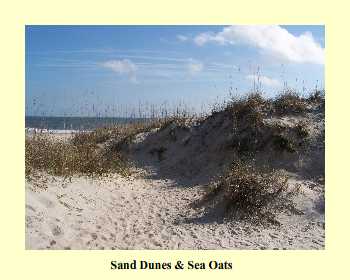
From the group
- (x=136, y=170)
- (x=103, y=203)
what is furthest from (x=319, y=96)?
(x=103, y=203)

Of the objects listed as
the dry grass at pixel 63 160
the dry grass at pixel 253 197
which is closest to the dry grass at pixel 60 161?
the dry grass at pixel 63 160

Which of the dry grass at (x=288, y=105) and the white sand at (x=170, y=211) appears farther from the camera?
the dry grass at (x=288, y=105)

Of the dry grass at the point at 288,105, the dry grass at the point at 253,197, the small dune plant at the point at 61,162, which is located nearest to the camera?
the dry grass at the point at 253,197

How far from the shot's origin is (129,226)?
25.9 ft

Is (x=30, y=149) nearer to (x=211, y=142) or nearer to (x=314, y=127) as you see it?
(x=211, y=142)

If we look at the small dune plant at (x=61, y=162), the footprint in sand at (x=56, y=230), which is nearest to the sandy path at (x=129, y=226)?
the footprint in sand at (x=56, y=230)

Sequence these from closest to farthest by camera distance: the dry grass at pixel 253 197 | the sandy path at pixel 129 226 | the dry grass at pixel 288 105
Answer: the sandy path at pixel 129 226 < the dry grass at pixel 253 197 < the dry grass at pixel 288 105

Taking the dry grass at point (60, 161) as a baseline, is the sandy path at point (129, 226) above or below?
below

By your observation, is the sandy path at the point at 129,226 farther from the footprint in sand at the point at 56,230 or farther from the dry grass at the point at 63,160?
the dry grass at the point at 63,160

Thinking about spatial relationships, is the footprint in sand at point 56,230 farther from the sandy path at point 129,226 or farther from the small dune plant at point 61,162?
the small dune plant at point 61,162

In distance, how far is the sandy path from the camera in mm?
6941

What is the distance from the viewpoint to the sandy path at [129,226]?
22.8ft

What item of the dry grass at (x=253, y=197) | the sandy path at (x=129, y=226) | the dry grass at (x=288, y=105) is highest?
the dry grass at (x=288, y=105)

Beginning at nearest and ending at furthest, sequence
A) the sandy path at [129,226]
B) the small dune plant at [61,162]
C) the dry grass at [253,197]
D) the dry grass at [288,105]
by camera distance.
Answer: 1. the sandy path at [129,226]
2. the dry grass at [253,197]
3. the small dune plant at [61,162]
4. the dry grass at [288,105]
